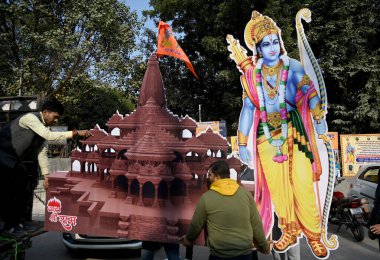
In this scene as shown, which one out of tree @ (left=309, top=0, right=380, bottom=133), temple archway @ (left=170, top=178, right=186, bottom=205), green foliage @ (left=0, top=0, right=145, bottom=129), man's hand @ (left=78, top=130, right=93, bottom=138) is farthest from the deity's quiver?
tree @ (left=309, top=0, right=380, bottom=133)

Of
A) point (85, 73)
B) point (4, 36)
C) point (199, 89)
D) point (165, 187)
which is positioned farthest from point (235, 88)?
point (4, 36)

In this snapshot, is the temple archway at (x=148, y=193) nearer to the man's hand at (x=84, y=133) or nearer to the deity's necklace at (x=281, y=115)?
the man's hand at (x=84, y=133)

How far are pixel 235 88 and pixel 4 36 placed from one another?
9253 millimetres

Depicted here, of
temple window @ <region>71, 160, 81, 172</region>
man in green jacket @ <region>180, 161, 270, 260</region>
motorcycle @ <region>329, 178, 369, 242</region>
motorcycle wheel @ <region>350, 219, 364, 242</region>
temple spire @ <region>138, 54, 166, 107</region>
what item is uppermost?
temple spire @ <region>138, 54, 166, 107</region>

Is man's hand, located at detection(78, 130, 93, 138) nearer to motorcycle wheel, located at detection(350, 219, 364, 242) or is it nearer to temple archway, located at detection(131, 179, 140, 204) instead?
temple archway, located at detection(131, 179, 140, 204)

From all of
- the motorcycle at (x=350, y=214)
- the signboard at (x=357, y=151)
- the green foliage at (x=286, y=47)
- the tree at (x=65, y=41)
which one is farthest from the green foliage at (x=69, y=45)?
the signboard at (x=357, y=151)

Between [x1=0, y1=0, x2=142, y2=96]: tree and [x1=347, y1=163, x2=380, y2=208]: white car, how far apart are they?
643 cm

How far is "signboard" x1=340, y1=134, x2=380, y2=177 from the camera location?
1232 centimetres

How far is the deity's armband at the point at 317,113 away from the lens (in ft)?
10.8

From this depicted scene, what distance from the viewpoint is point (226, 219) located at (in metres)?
2.30

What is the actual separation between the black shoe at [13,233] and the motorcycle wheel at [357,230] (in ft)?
17.6

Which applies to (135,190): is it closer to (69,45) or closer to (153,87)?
(153,87)

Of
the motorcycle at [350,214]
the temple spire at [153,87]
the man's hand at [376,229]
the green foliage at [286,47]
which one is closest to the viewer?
the man's hand at [376,229]

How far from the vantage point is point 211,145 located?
3334 millimetres
